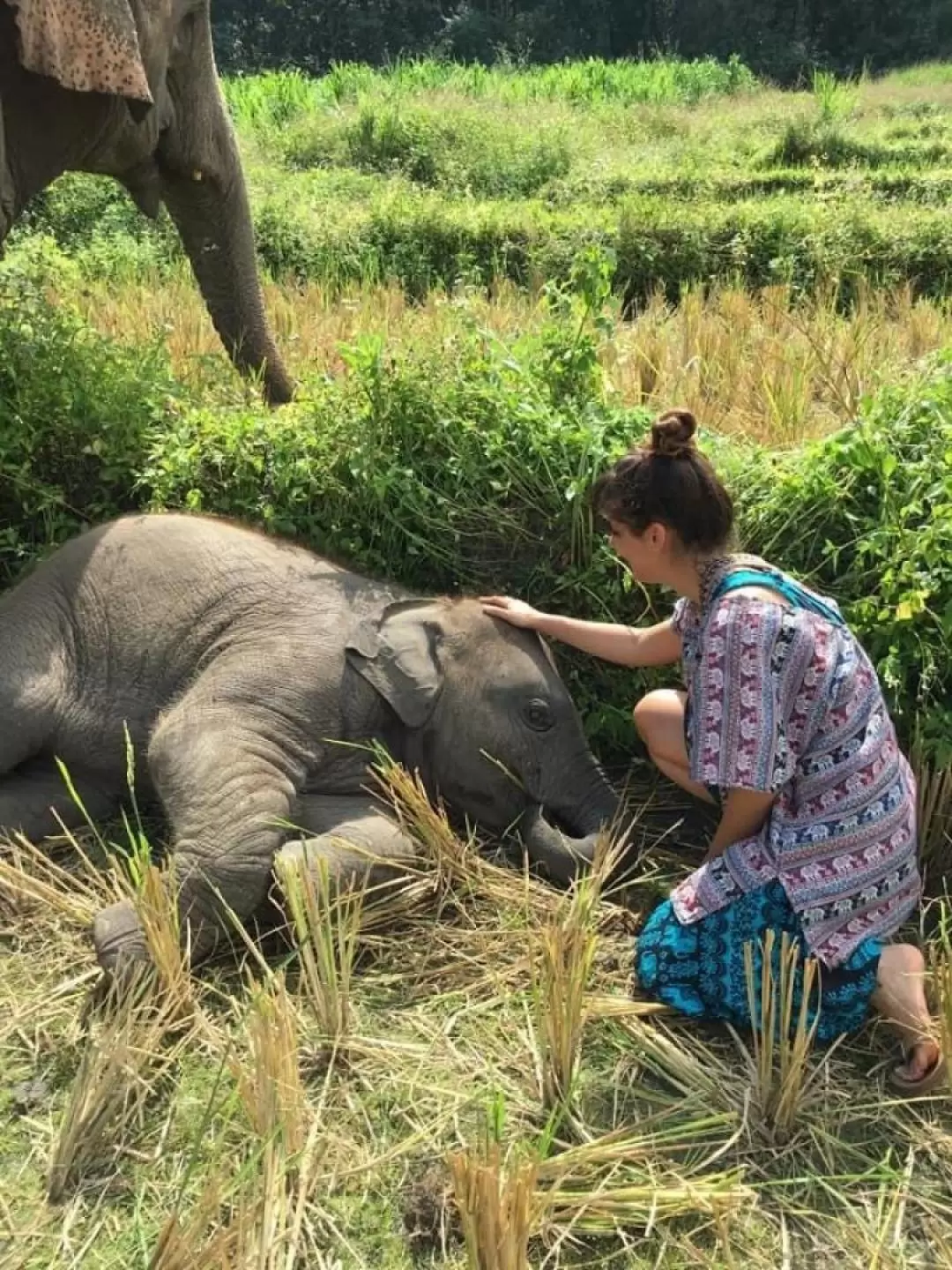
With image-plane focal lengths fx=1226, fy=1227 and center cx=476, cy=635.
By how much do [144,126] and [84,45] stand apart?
754mm

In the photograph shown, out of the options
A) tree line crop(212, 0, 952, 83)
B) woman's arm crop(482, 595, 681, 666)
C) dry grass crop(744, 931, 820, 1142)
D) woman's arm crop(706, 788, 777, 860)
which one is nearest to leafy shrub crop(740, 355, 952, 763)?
woman's arm crop(482, 595, 681, 666)

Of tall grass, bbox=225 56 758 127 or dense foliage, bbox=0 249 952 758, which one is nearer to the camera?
dense foliage, bbox=0 249 952 758

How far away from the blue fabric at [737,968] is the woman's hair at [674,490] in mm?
802

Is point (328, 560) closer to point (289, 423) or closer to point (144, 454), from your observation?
point (289, 423)

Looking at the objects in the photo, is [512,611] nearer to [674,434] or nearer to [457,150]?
[674,434]

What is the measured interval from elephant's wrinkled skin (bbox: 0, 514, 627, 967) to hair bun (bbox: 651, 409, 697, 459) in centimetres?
91

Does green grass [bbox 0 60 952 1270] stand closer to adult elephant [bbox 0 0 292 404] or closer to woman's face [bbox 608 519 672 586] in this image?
adult elephant [bbox 0 0 292 404]

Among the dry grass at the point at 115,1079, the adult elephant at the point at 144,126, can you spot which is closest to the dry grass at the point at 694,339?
the adult elephant at the point at 144,126

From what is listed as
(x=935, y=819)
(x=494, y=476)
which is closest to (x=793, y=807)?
(x=935, y=819)

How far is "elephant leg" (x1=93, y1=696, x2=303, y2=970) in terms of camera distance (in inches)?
113

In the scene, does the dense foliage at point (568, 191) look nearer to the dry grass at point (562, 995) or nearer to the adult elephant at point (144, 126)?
the adult elephant at point (144, 126)

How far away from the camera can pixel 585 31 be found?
40688 mm

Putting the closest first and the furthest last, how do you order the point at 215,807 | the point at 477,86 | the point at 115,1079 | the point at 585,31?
the point at 115,1079, the point at 215,807, the point at 477,86, the point at 585,31

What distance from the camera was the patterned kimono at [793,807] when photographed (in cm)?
256
